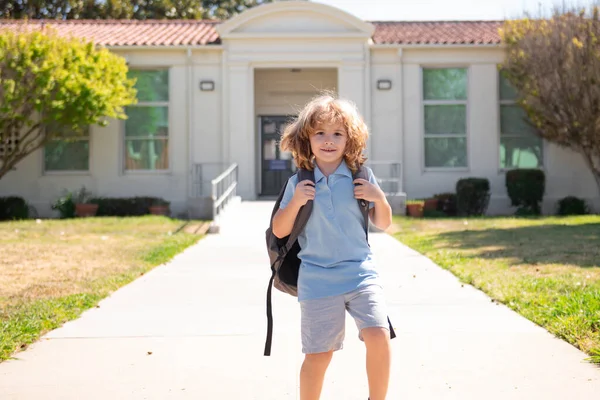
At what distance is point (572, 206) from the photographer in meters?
20.4

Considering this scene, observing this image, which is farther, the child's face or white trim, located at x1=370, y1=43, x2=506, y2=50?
white trim, located at x1=370, y1=43, x2=506, y2=50

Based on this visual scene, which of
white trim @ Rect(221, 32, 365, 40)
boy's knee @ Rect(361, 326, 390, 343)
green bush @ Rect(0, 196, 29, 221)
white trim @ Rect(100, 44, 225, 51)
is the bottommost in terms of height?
green bush @ Rect(0, 196, 29, 221)

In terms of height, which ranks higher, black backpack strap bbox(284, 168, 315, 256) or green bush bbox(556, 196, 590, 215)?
black backpack strap bbox(284, 168, 315, 256)

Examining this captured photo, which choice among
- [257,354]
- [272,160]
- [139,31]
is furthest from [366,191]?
[139,31]

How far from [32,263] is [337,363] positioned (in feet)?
21.5

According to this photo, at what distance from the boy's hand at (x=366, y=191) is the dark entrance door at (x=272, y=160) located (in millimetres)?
19385

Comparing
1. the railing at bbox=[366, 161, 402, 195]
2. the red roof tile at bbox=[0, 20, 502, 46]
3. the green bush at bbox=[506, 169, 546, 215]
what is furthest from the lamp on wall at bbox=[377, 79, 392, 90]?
the green bush at bbox=[506, 169, 546, 215]

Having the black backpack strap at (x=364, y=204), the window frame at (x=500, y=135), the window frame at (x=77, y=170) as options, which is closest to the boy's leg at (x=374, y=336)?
the black backpack strap at (x=364, y=204)

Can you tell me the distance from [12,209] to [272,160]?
693cm

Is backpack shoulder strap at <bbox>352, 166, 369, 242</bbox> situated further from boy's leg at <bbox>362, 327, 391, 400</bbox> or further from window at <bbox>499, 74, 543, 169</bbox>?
window at <bbox>499, 74, 543, 169</bbox>

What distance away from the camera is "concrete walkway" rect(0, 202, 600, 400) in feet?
15.1

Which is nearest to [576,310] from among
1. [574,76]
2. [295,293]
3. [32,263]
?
[295,293]

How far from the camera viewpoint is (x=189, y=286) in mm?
8867

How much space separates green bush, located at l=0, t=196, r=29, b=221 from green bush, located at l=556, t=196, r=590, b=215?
12949 millimetres
